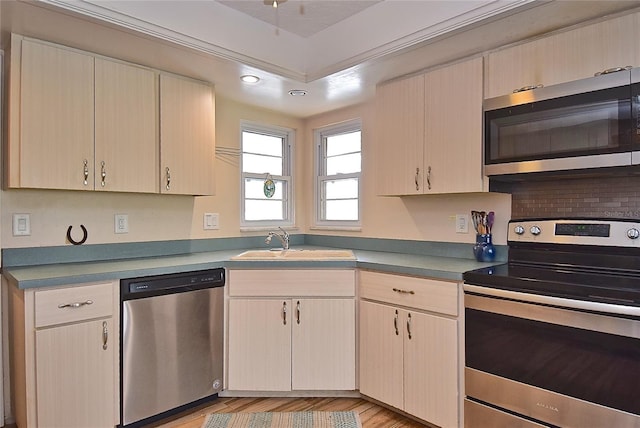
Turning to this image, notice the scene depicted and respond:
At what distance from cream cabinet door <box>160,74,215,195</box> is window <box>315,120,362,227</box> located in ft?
3.76

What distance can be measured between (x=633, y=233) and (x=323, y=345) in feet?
5.73

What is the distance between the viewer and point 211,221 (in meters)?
3.05

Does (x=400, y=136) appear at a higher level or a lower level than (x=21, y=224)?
higher

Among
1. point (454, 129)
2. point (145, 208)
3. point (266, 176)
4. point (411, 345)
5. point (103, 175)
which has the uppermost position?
point (454, 129)

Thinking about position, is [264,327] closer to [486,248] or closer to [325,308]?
[325,308]

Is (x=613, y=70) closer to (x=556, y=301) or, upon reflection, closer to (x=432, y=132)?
(x=432, y=132)

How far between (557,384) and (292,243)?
231 centimetres

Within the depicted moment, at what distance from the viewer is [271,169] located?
3.53 meters

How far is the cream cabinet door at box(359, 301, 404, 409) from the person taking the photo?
2.28m

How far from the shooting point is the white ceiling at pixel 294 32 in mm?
1813

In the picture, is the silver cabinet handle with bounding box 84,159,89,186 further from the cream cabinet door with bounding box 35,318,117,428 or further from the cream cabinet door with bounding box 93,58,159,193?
the cream cabinet door with bounding box 35,318,117,428

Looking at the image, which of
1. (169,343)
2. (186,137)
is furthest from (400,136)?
(169,343)

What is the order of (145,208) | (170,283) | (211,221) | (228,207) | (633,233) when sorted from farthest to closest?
(228,207) < (211,221) < (145,208) < (170,283) < (633,233)

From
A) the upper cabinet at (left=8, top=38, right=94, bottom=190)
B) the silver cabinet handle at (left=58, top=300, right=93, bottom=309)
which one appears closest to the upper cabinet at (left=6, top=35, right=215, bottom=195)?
→ the upper cabinet at (left=8, top=38, right=94, bottom=190)
